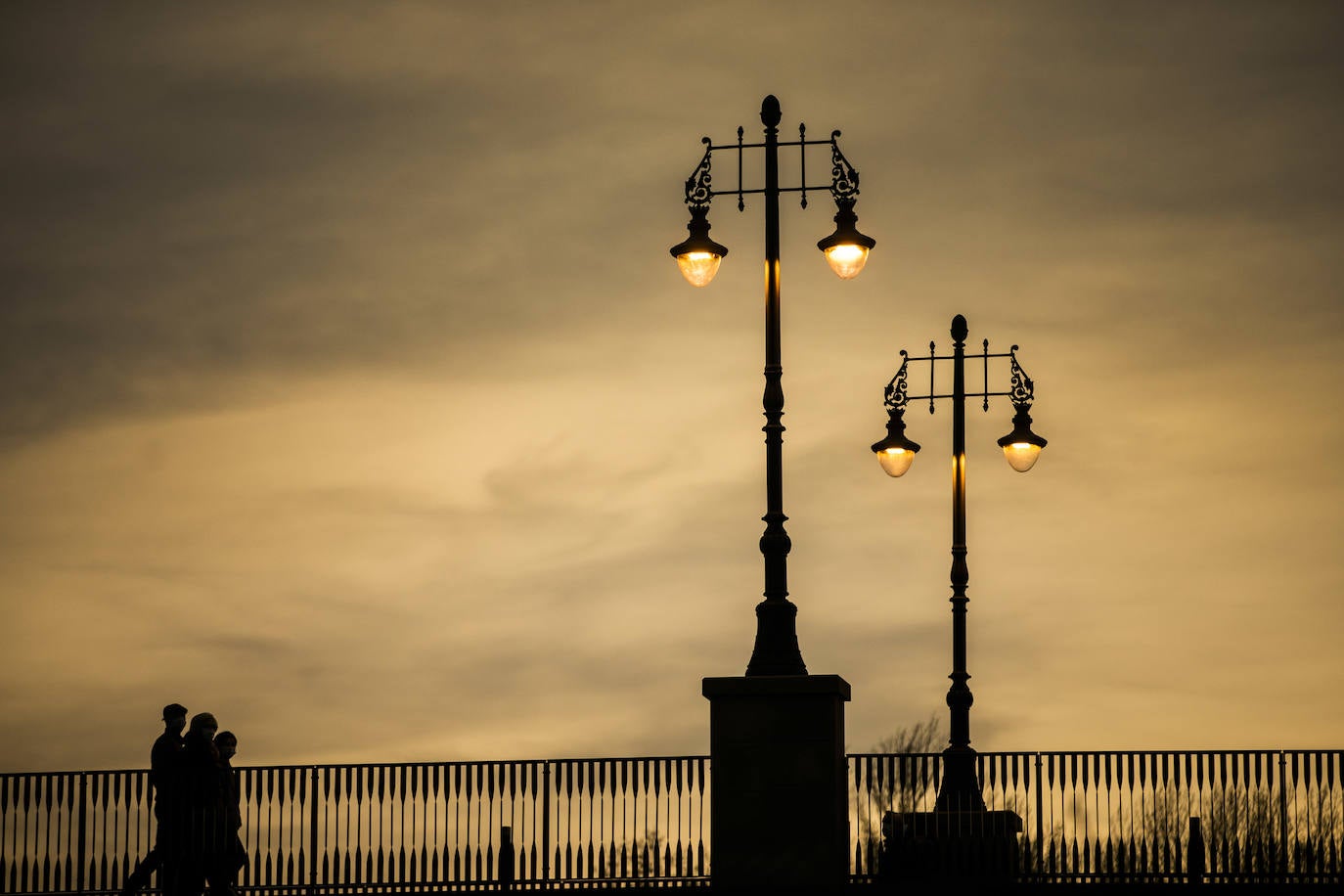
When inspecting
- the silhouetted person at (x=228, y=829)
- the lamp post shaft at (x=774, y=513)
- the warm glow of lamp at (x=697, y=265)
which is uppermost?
the warm glow of lamp at (x=697, y=265)

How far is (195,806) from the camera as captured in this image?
20.0 metres

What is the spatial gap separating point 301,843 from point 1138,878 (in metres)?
9.10

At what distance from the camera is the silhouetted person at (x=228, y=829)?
20.2 m

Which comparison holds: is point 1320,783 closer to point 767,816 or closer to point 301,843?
point 767,816

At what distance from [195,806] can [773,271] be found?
763 centimetres

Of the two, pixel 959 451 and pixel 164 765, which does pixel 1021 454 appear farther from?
pixel 164 765

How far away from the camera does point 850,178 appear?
21094mm

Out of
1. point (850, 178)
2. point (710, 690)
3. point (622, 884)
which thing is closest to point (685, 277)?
point (850, 178)

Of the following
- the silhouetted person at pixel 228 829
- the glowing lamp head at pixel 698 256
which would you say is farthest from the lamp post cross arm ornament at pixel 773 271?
the silhouetted person at pixel 228 829

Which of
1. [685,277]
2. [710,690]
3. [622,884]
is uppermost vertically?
[685,277]

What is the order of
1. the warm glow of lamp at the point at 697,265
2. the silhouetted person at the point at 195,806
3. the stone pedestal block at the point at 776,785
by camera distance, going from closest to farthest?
the stone pedestal block at the point at 776,785 < the silhouetted person at the point at 195,806 < the warm glow of lamp at the point at 697,265

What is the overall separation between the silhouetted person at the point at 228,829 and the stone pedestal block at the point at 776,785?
4.73 m

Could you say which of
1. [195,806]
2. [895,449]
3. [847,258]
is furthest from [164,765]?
[895,449]

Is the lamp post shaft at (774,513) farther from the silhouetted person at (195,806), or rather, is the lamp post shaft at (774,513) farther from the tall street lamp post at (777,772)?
the silhouetted person at (195,806)
